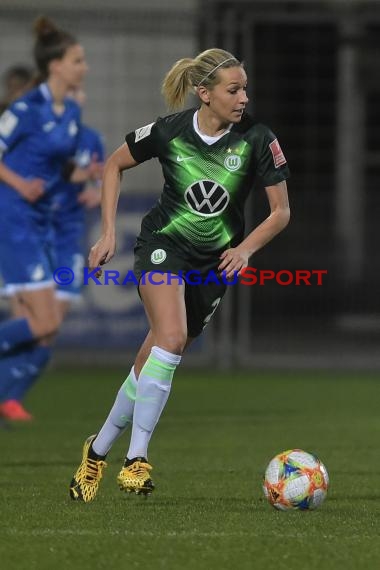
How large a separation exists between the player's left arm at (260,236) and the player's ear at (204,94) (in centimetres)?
46

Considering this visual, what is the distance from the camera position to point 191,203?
6789mm

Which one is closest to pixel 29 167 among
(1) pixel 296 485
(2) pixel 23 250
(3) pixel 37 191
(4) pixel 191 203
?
(3) pixel 37 191

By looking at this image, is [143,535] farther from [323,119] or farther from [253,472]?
[323,119]

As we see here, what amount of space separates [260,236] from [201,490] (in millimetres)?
1215

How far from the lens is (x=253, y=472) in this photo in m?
7.73

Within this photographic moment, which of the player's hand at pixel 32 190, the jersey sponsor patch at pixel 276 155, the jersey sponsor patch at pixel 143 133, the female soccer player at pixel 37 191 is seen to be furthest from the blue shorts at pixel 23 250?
the jersey sponsor patch at pixel 276 155

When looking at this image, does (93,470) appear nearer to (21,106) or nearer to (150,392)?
(150,392)

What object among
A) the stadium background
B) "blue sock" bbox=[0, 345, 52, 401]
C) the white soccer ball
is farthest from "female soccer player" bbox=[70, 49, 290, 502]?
the stadium background

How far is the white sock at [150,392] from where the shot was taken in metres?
6.44

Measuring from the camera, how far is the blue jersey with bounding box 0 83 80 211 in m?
10.4

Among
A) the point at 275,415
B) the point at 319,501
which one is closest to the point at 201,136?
the point at 319,501

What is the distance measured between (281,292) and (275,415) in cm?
442

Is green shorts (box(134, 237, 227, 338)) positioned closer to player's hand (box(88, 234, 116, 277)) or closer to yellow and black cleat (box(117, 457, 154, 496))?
player's hand (box(88, 234, 116, 277))

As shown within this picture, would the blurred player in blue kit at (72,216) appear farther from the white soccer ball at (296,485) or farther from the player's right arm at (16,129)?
the white soccer ball at (296,485)
